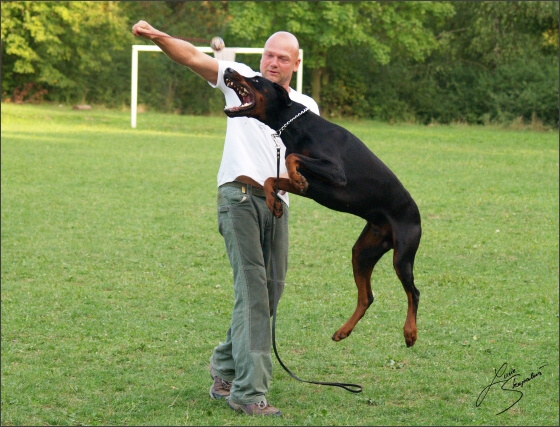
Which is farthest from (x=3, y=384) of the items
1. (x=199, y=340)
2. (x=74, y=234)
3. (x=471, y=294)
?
(x=74, y=234)

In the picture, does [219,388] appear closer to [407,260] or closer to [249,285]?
[249,285]

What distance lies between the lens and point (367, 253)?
4605 millimetres

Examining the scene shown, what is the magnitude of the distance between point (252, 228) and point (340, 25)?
3449cm

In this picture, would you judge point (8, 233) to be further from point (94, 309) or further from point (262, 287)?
point (262, 287)

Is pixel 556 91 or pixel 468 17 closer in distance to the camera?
pixel 556 91

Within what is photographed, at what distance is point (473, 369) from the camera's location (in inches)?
269

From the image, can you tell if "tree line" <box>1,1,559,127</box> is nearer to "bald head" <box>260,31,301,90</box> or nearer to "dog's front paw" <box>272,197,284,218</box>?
"bald head" <box>260,31,301,90</box>

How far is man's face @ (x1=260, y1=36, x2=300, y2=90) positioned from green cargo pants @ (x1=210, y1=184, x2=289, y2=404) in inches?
30.0

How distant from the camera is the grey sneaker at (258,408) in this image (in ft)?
18.4

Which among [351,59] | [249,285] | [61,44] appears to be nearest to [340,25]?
[351,59]

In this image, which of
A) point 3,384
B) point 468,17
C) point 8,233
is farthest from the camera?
point 468,17

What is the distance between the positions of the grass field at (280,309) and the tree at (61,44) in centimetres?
2640

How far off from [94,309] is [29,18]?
3679cm
